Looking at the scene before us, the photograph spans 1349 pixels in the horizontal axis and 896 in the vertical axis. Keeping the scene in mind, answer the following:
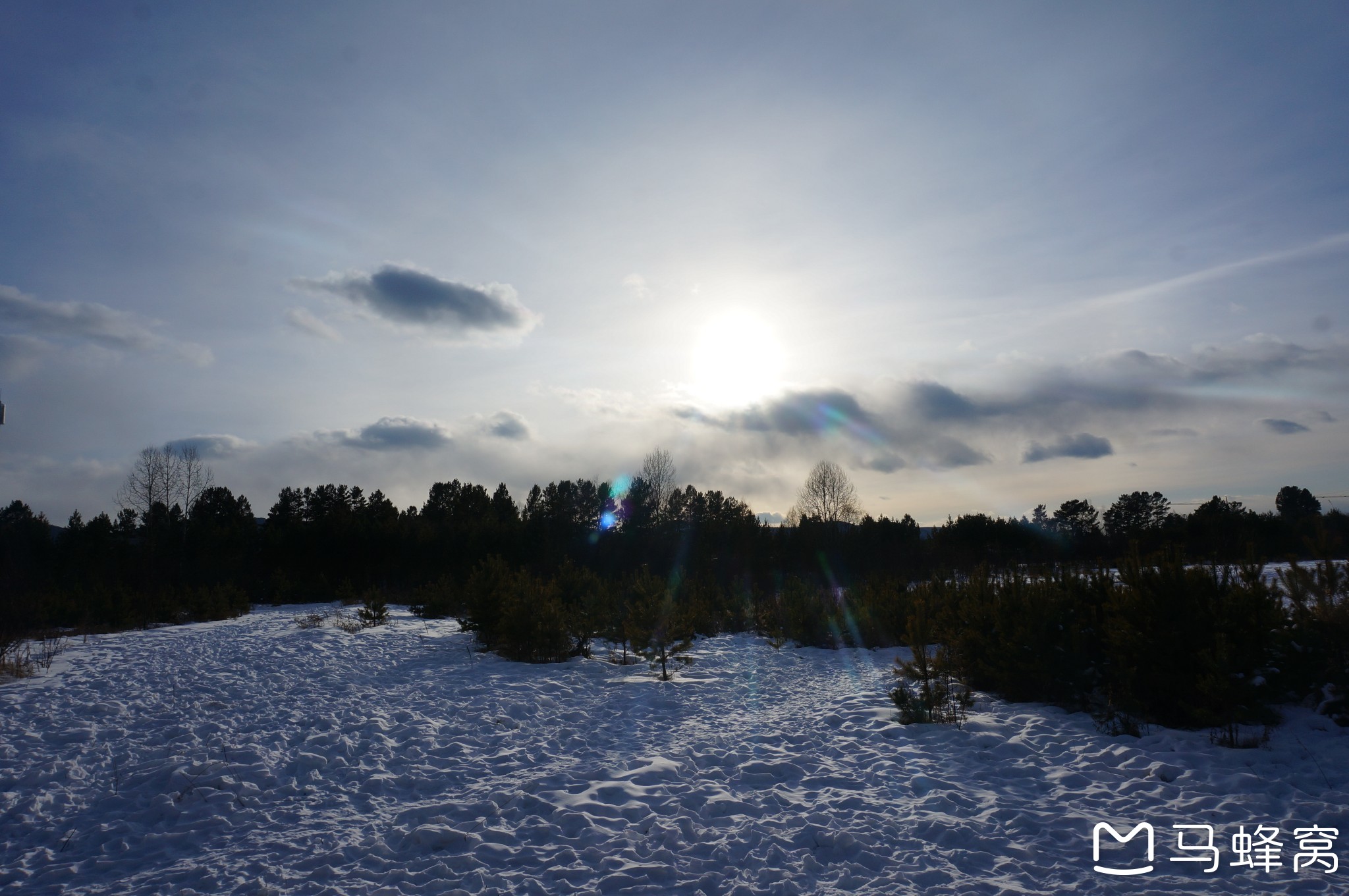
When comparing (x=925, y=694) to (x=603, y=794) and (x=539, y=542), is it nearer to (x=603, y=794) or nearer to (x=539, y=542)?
(x=603, y=794)

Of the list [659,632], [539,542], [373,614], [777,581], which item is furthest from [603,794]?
[539,542]

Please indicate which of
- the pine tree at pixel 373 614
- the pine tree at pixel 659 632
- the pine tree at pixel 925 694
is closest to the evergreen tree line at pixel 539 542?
the pine tree at pixel 373 614

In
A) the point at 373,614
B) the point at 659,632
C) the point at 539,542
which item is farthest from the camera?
the point at 539,542

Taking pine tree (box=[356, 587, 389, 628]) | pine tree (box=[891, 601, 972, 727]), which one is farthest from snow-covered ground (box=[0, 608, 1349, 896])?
pine tree (box=[356, 587, 389, 628])

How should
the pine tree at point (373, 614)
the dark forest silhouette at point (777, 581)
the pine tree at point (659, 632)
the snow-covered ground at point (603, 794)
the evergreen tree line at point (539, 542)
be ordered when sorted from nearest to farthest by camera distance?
1. the snow-covered ground at point (603, 794)
2. the dark forest silhouette at point (777, 581)
3. the pine tree at point (659, 632)
4. the pine tree at point (373, 614)
5. the evergreen tree line at point (539, 542)

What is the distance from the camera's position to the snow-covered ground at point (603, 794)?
14.3 ft

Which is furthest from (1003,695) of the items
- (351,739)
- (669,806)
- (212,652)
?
(212,652)

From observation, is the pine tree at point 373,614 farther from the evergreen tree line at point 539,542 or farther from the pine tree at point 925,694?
the pine tree at point 925,694

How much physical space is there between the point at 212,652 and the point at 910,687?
12355mm

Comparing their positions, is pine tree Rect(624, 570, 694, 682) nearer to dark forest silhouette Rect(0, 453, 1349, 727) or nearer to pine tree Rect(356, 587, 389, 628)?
dark forest silhouette Rect(0, 453, 1349, 727)

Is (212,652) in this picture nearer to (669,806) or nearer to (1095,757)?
(669,806)

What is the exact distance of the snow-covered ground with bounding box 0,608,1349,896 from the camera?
14.3ft

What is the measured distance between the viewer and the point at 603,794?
5828 millimetres

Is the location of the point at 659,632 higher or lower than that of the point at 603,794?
higher
